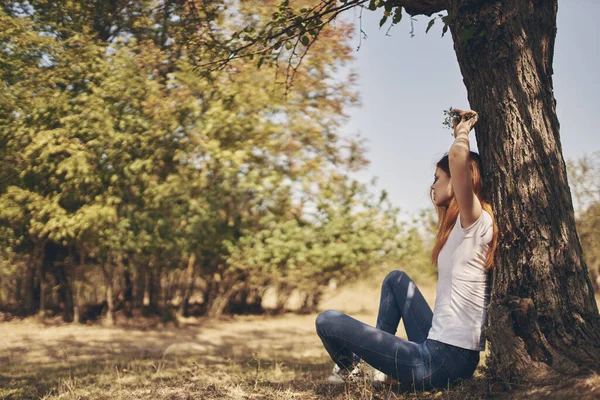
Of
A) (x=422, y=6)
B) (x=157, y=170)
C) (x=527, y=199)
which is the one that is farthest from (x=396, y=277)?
(x=157, y=170)

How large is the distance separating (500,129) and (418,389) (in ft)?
5.40

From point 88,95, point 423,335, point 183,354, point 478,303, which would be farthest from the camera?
point 88,95

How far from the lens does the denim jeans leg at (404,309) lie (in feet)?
12.4

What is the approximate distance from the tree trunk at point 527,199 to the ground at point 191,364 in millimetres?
299

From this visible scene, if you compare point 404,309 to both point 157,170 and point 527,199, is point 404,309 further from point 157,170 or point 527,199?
point 157,170

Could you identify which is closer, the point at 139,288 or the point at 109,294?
the point at 109,294

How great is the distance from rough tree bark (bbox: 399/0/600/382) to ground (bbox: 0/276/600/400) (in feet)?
0.95

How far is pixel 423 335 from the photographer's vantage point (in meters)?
3.77

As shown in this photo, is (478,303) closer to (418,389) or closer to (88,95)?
(418,389)

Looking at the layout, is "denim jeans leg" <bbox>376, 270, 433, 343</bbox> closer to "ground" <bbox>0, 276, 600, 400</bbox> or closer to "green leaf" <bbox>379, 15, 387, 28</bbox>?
"ground" <bbox>0, 276, 600, 400</bbox>

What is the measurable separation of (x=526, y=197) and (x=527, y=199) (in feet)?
0.04

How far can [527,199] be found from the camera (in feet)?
11.0

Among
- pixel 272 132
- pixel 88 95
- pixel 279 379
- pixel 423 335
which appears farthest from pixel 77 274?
pixel 423 335

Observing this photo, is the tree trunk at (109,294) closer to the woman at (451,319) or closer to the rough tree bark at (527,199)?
the woman at (451,319)
